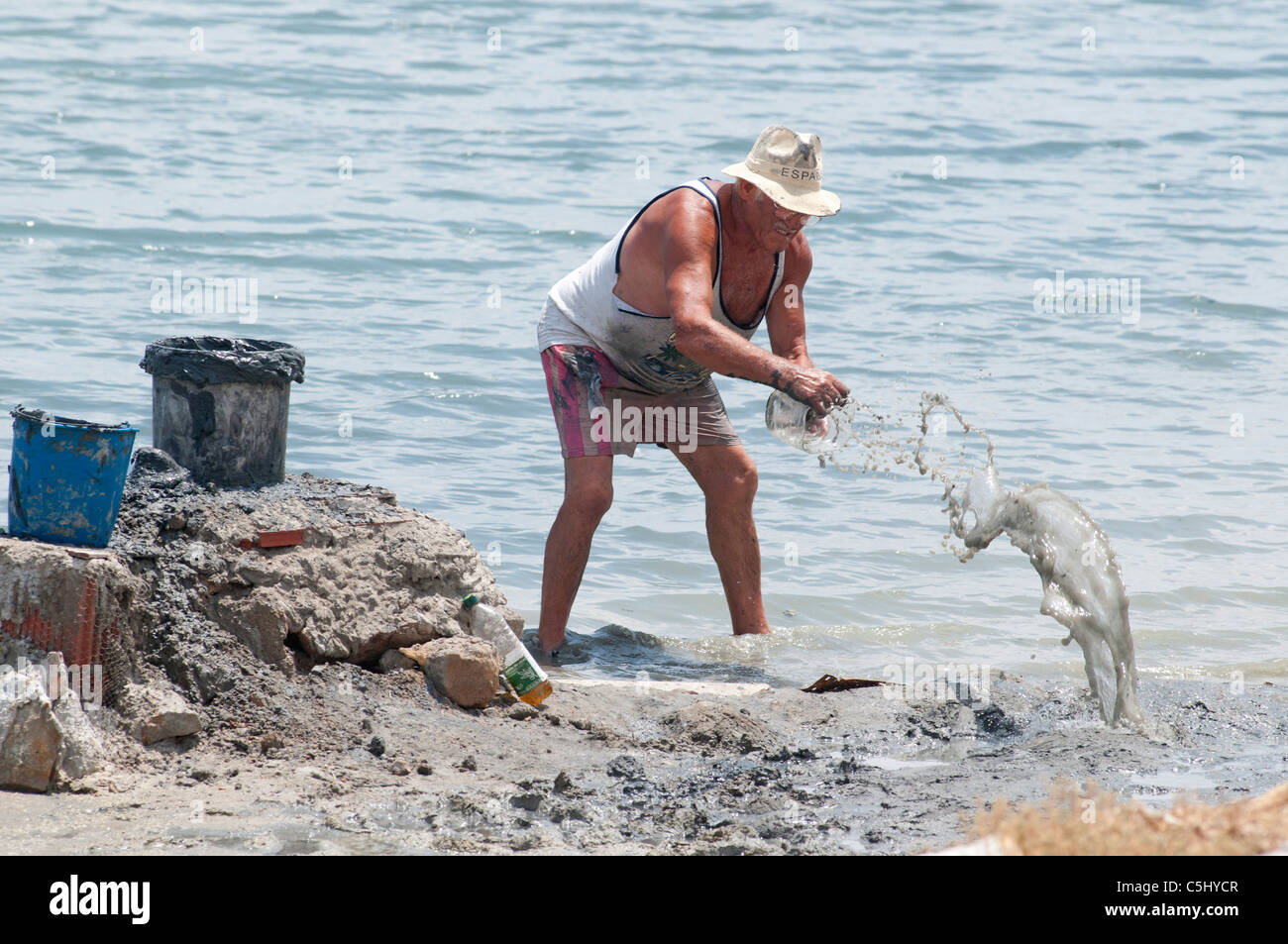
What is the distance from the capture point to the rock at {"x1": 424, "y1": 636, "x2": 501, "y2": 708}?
4.74 m

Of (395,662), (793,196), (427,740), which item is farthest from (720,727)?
(793,196)

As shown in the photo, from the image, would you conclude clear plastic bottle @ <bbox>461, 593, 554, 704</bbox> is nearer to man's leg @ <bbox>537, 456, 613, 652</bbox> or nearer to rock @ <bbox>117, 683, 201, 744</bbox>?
man's leg @ <bbox>537, 456, 613, 652</bbox>

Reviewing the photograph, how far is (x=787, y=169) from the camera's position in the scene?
206 inches

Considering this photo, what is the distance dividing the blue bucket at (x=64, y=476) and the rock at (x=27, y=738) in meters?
0.49

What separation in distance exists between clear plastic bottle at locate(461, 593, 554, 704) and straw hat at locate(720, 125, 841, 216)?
1.71 metres

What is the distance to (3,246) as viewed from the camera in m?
11.6

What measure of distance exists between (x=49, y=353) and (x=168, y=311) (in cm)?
135

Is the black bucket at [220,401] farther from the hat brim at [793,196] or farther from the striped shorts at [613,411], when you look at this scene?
the hat brim at [793,196]

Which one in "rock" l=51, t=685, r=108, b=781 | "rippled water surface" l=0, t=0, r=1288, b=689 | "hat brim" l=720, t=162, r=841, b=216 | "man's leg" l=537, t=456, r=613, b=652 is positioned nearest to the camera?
"rock" l=51, t=685, r=108, b=781

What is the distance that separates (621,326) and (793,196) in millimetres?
801

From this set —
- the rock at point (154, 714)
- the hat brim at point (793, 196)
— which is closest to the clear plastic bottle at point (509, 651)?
the rock at point (154, 714)

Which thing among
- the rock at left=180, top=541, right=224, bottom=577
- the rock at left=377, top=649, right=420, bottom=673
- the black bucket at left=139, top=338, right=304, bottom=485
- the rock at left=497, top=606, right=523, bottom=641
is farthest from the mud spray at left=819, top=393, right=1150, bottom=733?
the rock at left=180, top=541, right=224, bottom=577

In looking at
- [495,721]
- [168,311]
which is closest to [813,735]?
[495,721]
